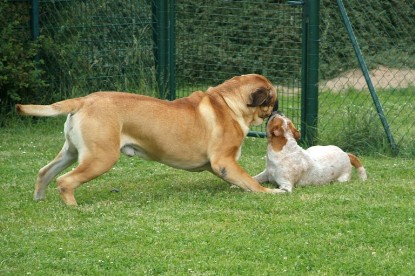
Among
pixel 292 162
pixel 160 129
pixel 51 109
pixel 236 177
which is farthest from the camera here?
pixel 292 162

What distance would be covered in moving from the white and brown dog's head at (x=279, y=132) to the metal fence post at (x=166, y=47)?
3.72 metres

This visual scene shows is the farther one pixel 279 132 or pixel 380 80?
pixel 380 80

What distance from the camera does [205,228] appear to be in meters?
6.77

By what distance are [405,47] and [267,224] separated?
23.9 ft

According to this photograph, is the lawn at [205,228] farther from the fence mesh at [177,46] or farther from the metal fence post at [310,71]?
the fence mesh at [177,46]

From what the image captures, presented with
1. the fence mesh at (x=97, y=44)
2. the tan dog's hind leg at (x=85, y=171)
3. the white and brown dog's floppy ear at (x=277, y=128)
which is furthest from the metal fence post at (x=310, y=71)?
the tan dog's hind leg at (x=85, y=171)

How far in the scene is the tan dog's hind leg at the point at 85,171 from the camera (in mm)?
7555

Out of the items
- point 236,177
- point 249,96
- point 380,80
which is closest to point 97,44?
point 380,80

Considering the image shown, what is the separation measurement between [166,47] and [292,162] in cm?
410

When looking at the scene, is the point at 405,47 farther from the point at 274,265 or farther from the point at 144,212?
the point at 274,265

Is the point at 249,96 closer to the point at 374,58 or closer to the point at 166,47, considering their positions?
the point at 166,47

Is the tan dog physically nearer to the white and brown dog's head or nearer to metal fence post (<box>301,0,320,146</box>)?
the white and brown dog's head

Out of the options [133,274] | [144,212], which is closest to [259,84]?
[144,212]

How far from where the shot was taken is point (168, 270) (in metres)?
5.86
